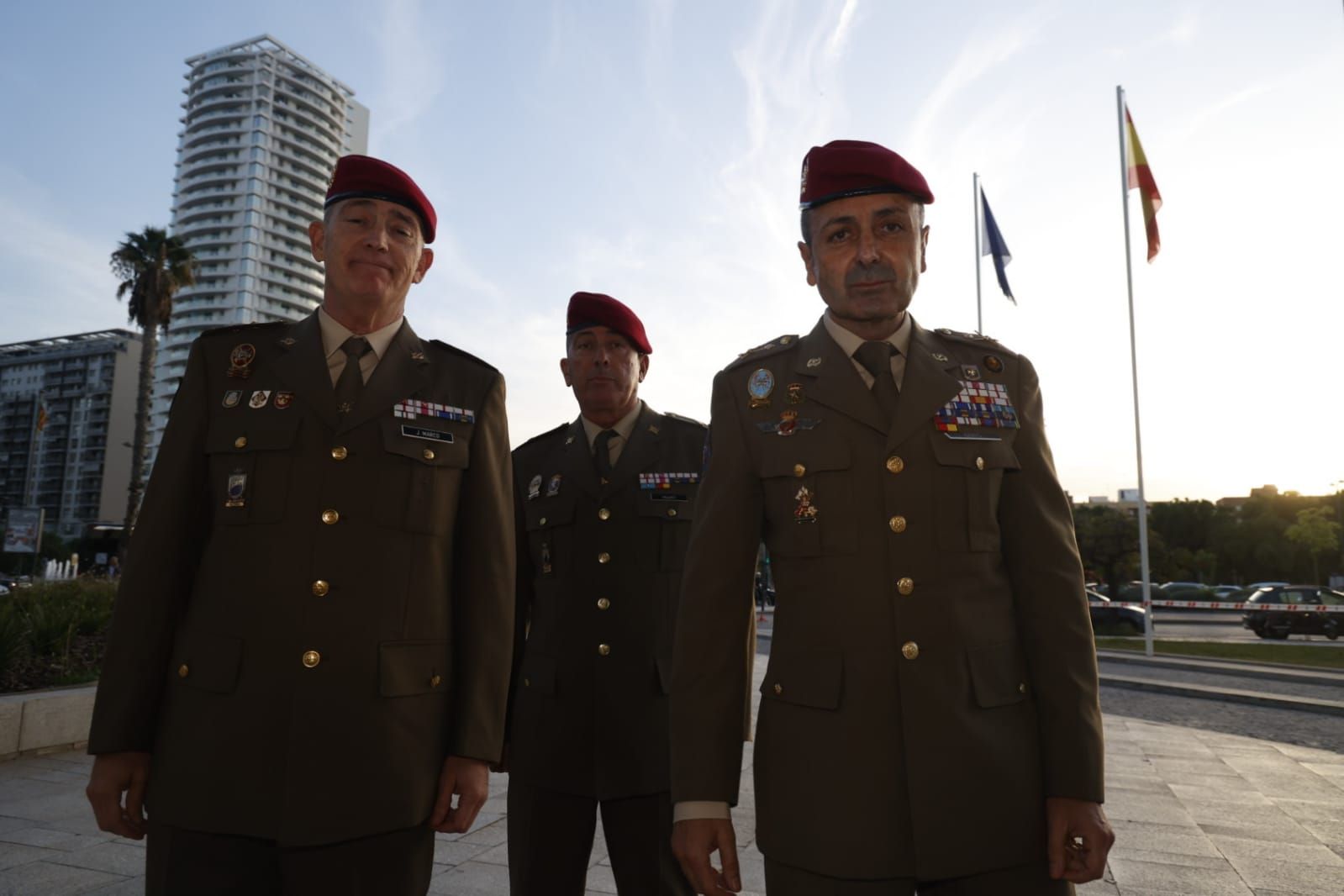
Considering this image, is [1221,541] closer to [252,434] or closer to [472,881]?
[472,881]

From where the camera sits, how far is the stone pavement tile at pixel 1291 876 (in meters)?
4.08

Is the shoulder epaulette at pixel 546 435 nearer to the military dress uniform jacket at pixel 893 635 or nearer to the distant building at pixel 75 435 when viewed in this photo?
the military dress uniform jacket at pixel 893 635

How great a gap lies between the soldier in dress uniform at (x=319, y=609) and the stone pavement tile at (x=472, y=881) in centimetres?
211

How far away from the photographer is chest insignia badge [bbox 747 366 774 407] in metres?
2.13

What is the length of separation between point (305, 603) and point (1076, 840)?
5.71ft

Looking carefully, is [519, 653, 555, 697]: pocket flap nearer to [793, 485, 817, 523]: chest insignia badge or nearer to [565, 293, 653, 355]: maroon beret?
[565, 293, 653, 355]: maroon beret

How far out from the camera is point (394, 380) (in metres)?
2.23

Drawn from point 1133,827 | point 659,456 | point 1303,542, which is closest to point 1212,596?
point 1303,542

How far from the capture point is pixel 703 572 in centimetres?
194

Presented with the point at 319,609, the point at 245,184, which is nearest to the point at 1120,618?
the point at 319,609

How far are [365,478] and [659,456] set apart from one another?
1.60 meters

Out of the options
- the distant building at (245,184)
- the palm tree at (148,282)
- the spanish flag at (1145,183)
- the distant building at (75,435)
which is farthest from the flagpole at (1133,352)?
the distant building at (75,435)

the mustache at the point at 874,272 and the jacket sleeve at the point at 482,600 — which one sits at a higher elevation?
the mustache at the point at 874,272

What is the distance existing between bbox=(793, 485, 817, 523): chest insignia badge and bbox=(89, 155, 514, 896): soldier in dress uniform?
793 mm
